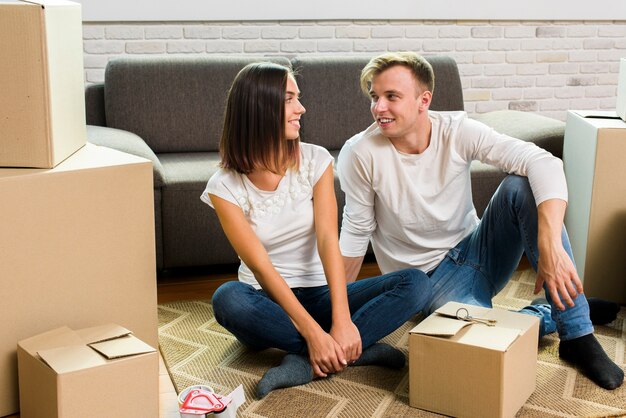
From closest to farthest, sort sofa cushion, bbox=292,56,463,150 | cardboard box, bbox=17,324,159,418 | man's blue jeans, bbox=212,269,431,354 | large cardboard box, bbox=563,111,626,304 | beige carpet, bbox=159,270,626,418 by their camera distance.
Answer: cardboard box, bbox=17,324,159,418
beige carpet, bbox=159,270,626,418
man's blue jeans, bbox=212,269,431,354
large cardboard box, bbox=563,111,626,304
sofa cushion, bbox=292,56,463,150

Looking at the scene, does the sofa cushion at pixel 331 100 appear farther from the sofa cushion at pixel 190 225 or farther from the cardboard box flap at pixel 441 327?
the cardboard box flap at pixel 441 327

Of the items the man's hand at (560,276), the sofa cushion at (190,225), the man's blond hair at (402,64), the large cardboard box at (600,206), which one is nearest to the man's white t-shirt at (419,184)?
the man's blond hair at (402,64)

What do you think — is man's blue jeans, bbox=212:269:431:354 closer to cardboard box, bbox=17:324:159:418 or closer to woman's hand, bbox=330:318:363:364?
woman's hand, bbox=330:318:363:364

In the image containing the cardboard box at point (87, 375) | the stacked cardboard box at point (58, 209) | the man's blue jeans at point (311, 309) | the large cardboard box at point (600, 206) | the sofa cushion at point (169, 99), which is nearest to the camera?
the cardboard box at point (87, 375)

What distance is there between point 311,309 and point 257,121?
0.51 metres

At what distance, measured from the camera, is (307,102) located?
3.46 metres

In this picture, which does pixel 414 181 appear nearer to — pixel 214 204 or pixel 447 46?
pixel 214 204

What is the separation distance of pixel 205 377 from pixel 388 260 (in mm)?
611

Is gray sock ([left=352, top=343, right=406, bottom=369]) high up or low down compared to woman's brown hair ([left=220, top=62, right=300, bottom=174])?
down

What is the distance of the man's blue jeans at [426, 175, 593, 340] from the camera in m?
2.24

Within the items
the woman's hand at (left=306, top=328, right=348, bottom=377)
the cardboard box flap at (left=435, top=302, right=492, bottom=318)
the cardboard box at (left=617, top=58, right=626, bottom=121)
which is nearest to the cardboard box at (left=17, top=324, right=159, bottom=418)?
the woman's hand at (left=306, top=328, right=348, bottom=377)

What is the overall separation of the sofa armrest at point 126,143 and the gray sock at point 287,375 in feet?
2.85

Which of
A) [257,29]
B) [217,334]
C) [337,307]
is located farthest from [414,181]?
[257,29]

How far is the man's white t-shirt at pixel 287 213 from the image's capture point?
2.21 metres
